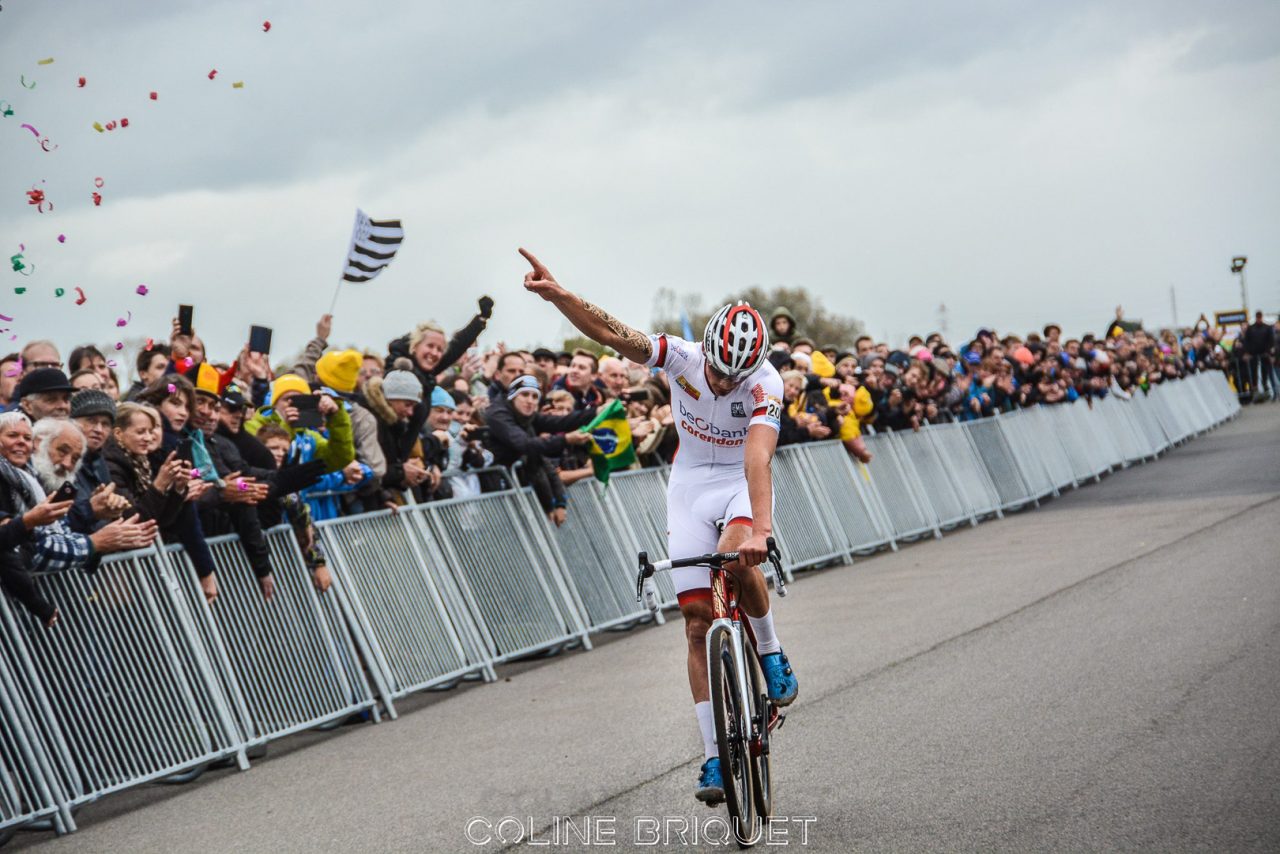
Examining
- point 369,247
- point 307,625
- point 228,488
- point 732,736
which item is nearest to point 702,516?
point 732,736

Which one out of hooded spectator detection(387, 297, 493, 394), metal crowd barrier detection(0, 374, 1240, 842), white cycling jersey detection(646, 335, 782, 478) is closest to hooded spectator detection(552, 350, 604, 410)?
metal crowd barrier detection(0, 374, 1240, 842)

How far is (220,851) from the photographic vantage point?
7137 mm

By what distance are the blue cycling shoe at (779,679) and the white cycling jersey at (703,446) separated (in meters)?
0.49

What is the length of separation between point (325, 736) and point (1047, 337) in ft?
65.9

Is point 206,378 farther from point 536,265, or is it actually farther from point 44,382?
point 536,265

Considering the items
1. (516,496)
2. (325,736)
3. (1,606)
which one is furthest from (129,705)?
(516,496)

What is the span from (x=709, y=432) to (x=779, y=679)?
124 cm

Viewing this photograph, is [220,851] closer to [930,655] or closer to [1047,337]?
[930,655]

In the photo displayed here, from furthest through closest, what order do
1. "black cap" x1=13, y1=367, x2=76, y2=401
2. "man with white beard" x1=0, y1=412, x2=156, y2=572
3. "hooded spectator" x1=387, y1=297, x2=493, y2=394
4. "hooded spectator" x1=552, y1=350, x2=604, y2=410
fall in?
"hooded spectator" x1=552, y1=350, x2=604, y2=410
"hooded spectator" x1=387, y1=297, x2=493, y2=394
"black cap" x1=13, y1=367, x2=76, y2=401
"man with white beard" x1=0, y1=412, x2=156, y2=572

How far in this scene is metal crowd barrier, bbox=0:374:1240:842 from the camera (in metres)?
8.38

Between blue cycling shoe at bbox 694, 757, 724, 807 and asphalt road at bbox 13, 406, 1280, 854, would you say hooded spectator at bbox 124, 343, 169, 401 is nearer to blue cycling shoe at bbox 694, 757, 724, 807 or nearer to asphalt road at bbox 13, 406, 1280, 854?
asphalt road at bbox 13, 406, 1280, 854

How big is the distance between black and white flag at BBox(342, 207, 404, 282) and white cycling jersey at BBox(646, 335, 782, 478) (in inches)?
264

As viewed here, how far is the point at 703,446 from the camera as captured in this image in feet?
24.3

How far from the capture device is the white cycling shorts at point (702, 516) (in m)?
7.20
